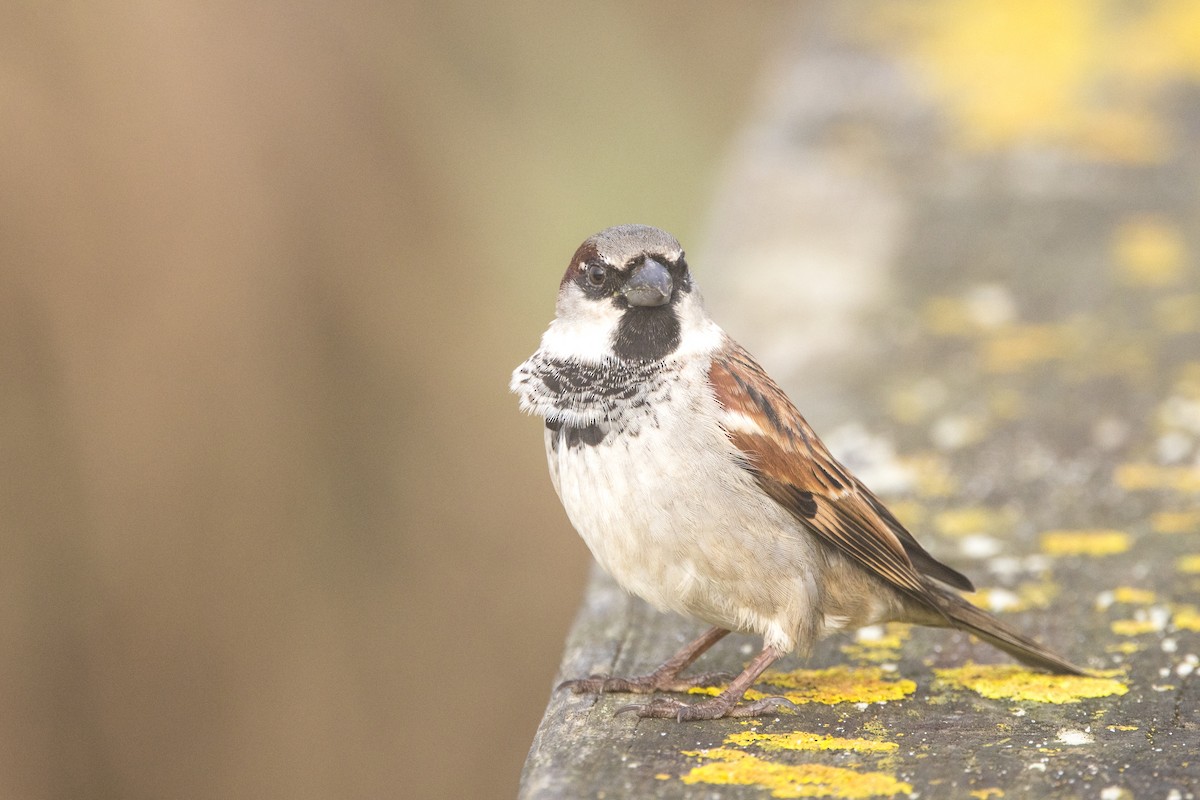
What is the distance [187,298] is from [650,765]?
2948 millimetres

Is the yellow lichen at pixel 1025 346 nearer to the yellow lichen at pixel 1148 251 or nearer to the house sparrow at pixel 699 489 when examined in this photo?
the yellow lichen at pixel 1148 251

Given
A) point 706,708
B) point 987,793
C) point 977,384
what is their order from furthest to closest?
point 977,384 → point 706,708 → point 987,793

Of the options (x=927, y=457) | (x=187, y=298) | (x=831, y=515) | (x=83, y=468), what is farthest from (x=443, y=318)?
(x=831, y=515)

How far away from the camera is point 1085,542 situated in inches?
128

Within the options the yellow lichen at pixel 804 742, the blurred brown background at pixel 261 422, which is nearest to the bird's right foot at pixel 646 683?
the yellow lichen at pixel 804 742

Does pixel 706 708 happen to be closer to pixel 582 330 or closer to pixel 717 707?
pixel 717 707

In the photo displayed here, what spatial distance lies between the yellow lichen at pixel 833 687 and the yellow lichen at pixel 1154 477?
1.01 metres

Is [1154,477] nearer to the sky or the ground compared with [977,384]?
nearer to the ground

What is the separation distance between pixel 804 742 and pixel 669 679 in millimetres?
502

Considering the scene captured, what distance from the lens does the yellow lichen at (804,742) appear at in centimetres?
235

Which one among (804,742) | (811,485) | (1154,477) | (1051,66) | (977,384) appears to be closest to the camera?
(804,742)

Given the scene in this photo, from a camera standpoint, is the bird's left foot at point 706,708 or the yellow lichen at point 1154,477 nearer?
the bird's left foot at point 706,708

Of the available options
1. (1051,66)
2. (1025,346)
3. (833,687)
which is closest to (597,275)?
(833,687)

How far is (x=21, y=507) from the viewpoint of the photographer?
4.28 metres
